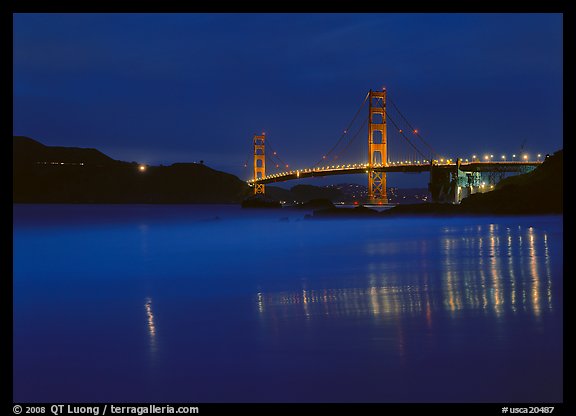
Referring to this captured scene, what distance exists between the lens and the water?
361cm

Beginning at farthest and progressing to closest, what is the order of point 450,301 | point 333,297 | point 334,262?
point 334,262
point 333,297
point 450,301

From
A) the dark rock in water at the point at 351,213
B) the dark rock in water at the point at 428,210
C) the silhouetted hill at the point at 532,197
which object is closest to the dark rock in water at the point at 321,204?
the dark rock in water at the point at 351,213

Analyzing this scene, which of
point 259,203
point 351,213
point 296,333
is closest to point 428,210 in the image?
point 351,213

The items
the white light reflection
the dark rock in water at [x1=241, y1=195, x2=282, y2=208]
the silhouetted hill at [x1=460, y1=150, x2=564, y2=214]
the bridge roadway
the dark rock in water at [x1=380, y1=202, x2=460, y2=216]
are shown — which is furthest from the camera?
the dark rock in water at [x1=241, y1=195, x2=282, y2=208]

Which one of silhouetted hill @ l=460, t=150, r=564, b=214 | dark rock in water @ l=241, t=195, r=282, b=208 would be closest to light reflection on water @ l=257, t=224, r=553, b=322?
silhouetted hill @ l=460, t=150, r=564, b=214

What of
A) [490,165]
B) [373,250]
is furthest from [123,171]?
[373,250]

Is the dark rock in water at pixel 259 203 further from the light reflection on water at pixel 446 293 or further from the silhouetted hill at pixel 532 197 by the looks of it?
the light reflection on water at pixel 446 293

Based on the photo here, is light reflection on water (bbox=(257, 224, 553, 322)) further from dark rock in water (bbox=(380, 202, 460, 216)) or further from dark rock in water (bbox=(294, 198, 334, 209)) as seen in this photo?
dark rock in water (bbox=(294, 198, 334, 209))

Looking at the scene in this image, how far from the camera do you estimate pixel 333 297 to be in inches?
281

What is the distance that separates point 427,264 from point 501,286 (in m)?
3.63
